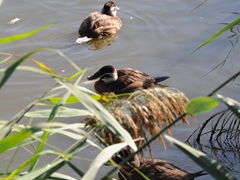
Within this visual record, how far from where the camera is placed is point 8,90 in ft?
19.8

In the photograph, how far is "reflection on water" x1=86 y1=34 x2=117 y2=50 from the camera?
745 cm

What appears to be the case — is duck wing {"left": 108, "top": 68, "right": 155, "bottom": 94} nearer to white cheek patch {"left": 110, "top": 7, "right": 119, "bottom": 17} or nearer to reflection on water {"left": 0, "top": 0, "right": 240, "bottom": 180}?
reflection on water {"left": 0, "top": 0, "right": 240, "bottom": 180}

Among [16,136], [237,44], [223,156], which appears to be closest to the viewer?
[16,136]

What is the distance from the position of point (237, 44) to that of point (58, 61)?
2308mm

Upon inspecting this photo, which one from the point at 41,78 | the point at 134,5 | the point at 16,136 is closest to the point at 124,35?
the point at 134,5

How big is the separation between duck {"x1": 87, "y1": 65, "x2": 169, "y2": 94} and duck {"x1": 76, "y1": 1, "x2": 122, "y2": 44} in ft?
3.70

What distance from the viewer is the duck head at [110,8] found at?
7.74 metres

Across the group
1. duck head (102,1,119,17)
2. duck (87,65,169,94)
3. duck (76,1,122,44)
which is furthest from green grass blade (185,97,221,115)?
duck head (102,1,119,17)

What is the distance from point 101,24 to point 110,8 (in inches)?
14.7

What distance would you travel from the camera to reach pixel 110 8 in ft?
25.5

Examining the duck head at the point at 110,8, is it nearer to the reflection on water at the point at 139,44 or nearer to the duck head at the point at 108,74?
the reflection on water at the point at 139,44

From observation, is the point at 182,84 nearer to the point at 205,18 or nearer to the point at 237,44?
the point at 237,44

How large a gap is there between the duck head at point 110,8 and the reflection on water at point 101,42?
1.11ft

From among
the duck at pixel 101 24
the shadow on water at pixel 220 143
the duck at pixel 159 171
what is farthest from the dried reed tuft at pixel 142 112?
the duck at pixel 101 24
